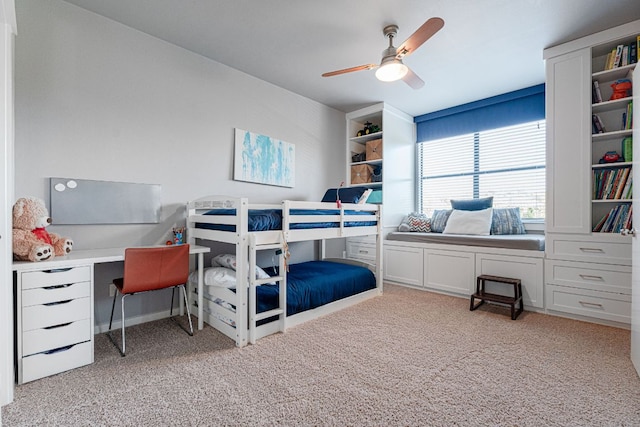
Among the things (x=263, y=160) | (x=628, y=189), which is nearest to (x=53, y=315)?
(x=263, y=160)

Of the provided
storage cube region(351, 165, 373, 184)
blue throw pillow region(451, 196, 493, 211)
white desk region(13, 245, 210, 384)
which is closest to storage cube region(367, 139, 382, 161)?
storage cube region(351, 165, 373, 184)

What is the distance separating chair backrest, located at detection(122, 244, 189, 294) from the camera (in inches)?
77.9

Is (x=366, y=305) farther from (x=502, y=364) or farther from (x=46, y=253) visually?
(x=46, y=253)

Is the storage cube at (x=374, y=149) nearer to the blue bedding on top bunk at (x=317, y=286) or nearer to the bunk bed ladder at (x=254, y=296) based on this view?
the blue bedding on top bunk at (x=317, y=286)

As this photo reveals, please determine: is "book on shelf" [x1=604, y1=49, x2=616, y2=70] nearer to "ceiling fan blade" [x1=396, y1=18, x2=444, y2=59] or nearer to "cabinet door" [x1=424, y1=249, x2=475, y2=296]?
"ceiling fan blade" [x1=396, y1=18, x2=444, y2=59]

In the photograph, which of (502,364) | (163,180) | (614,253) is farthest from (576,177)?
(163,180)

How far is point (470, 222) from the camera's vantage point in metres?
3.73

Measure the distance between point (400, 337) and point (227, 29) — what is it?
2.91m

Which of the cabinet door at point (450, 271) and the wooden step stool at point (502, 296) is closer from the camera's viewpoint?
the wooden step stool at point (502, 296)

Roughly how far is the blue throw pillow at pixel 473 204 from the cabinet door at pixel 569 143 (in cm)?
104

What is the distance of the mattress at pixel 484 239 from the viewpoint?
2.95 metres

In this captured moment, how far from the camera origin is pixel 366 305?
121 inches

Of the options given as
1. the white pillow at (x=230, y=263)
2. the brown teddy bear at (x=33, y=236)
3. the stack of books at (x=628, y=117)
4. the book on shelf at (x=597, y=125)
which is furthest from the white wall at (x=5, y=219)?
the stack of books at (x=628, y=117)

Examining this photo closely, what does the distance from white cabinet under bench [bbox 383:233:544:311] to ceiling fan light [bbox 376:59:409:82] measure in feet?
6.52
